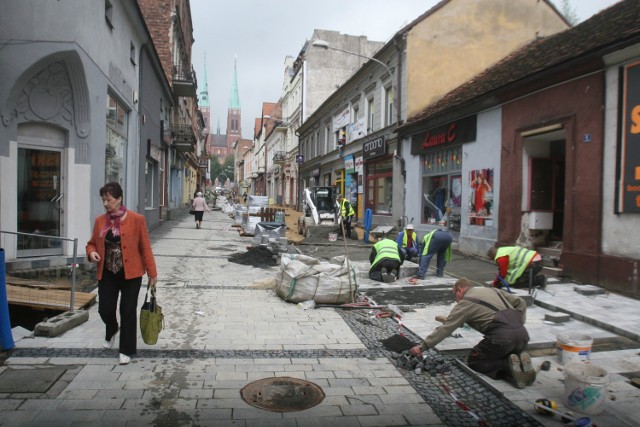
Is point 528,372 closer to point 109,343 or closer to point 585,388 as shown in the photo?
point 585,388

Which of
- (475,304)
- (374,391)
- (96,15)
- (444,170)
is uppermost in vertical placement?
(96,15)

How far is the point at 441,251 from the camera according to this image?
30.2ft

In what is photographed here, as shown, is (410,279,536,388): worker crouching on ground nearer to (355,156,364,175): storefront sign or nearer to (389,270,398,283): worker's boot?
(389,270,398,283): worker's boot

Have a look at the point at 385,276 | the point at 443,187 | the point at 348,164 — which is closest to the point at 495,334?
the point at 385,276

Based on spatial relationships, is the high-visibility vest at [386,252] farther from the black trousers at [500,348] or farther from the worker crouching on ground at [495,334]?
the black trousers at [500,348]

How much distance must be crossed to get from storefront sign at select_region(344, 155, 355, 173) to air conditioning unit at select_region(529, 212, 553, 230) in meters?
13.9

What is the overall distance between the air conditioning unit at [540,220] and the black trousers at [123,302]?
A: 910 centimetres

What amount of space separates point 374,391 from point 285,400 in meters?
0.81

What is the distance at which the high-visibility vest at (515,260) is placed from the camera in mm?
7281

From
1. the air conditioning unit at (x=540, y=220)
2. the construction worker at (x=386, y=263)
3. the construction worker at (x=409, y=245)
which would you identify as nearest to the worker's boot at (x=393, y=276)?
the construction worker at (x=386, y=263)

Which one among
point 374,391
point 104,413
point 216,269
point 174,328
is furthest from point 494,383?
point 216,269

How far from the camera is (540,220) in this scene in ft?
35.1

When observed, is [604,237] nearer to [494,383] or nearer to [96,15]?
[494,383]

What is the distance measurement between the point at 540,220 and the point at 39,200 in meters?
10.7
